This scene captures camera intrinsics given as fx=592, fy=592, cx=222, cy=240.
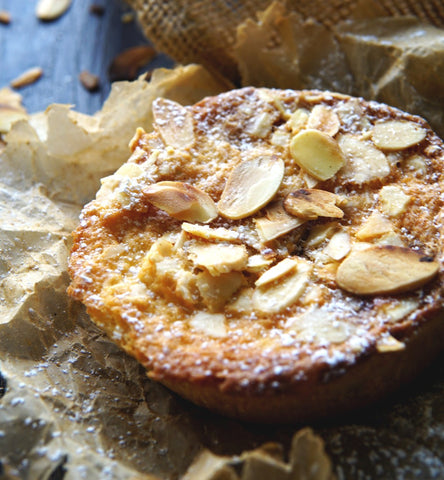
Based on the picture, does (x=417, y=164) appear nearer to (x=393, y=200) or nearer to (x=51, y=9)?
(x=393, y=200)

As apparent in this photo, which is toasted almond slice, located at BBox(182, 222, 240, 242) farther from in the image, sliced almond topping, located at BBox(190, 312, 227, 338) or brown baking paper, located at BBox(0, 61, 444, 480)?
brown baking paper, located at BBox(0, 61, 444, 480)

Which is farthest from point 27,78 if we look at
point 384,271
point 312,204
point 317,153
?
point 384,271

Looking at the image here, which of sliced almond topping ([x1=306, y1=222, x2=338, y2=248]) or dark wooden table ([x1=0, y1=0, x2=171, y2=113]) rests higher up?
sliced almond topping ([x1=306, y1=222, x2=338, y2=248])

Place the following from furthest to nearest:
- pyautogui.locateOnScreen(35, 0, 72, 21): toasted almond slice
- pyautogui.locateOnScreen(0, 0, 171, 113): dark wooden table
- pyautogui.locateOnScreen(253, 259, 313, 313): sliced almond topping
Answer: pyautogui.locateOnScreen(35, 0, 72, 21): toasted almond slice → pyautogui.locateOnScreen(0, 0, 171, 113): dark wooden table → pyautogui.locateOnScreen(253, 259, 313, 313): sliced almond topping

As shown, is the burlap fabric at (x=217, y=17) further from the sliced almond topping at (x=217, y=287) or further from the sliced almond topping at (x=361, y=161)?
the sliced almond topping at (x=217, y=287)

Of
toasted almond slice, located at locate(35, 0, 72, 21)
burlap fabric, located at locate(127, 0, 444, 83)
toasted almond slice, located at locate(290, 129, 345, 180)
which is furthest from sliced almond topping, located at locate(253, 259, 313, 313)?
toasted almond slice, located at locate(35, 0, 72, 21)

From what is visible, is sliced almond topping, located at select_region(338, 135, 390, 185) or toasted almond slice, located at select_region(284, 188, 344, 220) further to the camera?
sliced almond topping, located at select_region(338, 135, 390, 185)

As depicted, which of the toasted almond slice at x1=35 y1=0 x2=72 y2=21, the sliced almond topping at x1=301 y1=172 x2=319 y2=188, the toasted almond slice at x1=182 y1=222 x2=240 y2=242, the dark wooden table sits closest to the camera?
the toasted almond slice at x1=182 y1=222 x2=240 y2=242

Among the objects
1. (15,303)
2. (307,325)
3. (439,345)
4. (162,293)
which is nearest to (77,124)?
(15,303)
